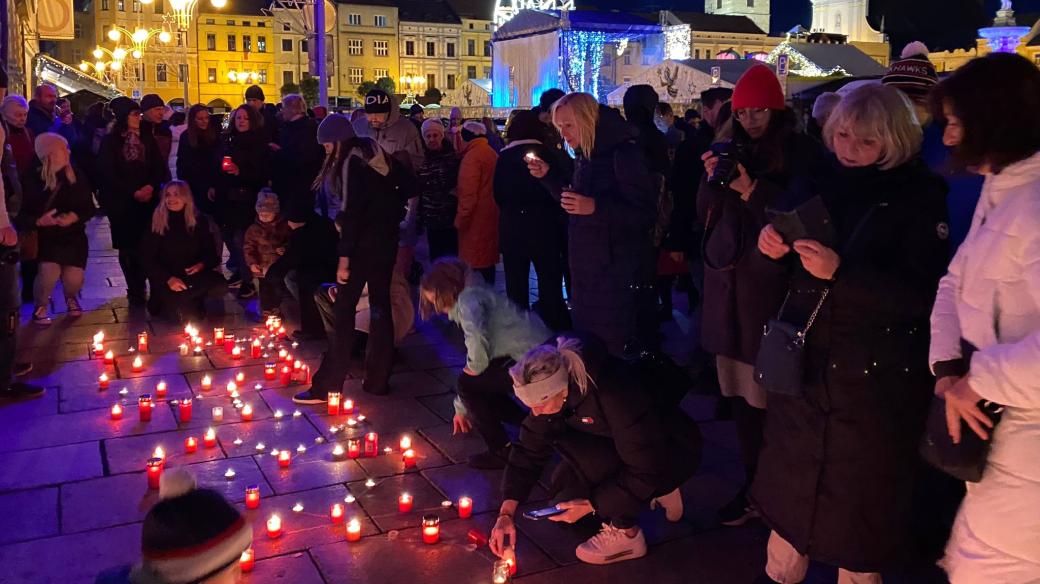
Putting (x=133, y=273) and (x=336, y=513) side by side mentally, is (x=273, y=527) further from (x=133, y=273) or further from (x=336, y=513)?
(x=133, y=273)

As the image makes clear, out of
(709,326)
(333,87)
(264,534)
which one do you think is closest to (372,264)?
(264,534)

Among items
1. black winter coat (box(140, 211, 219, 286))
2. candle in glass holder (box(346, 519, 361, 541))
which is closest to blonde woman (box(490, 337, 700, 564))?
candle in glass holder (box(346, 519, 361, 541))

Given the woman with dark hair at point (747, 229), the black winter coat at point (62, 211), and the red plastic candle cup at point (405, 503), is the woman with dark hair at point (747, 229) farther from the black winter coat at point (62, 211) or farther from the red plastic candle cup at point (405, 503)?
the black winter coat at point (62, 211)

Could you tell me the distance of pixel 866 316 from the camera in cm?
297

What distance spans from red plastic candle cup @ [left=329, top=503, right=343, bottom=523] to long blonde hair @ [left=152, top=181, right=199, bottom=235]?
4.92 m

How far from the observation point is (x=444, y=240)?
9219 mm

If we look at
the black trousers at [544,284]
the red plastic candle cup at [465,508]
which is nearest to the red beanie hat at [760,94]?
the red plastic candle cup at [465,508]

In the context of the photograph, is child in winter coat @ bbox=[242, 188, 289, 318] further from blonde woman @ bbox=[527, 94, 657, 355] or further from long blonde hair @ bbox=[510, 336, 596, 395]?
long blonde hair @ bbox=[510, 336, 596, 395]

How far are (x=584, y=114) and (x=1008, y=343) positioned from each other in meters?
3.18

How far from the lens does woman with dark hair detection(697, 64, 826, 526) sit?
12.7ft

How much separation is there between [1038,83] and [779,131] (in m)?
1.55

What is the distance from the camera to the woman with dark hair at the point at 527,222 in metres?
7.14

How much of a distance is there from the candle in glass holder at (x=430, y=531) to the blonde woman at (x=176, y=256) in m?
5.14

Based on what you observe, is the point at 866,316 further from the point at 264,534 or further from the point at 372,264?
the point at 372,264
